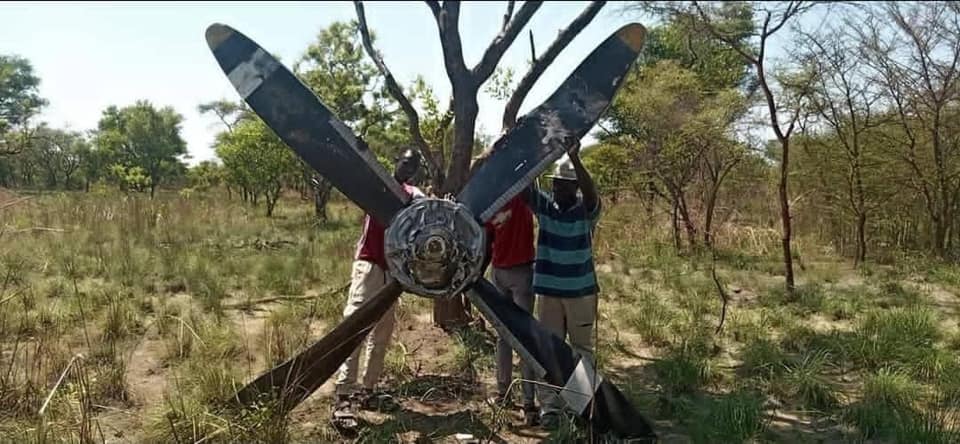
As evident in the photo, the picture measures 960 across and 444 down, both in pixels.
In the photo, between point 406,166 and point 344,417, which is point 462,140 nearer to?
point 406,166

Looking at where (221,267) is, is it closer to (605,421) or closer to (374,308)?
Result: (374,308)

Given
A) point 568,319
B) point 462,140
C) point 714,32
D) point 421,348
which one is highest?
point 714,32

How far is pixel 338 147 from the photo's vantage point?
4023 millimetres

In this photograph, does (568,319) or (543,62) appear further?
(543,62)

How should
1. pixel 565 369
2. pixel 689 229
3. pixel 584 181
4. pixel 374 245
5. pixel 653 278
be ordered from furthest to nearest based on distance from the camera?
pixel 689 229 → pixel 653 278 → pixel 374 245 → pixel 584 181 → pixel 565 369

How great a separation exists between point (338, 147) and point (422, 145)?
2.79m

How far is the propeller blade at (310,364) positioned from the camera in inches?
164

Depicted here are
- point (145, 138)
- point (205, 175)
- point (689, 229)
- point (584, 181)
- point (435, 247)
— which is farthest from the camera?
point (145, 138)

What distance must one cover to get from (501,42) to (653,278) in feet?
19.4

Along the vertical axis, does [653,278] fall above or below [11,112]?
below

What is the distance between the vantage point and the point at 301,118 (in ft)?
13.2

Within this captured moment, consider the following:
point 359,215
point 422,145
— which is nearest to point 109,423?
point 422,145

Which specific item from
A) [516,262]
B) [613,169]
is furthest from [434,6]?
[613,169]

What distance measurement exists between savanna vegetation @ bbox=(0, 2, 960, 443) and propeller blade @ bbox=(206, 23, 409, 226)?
1499mm
